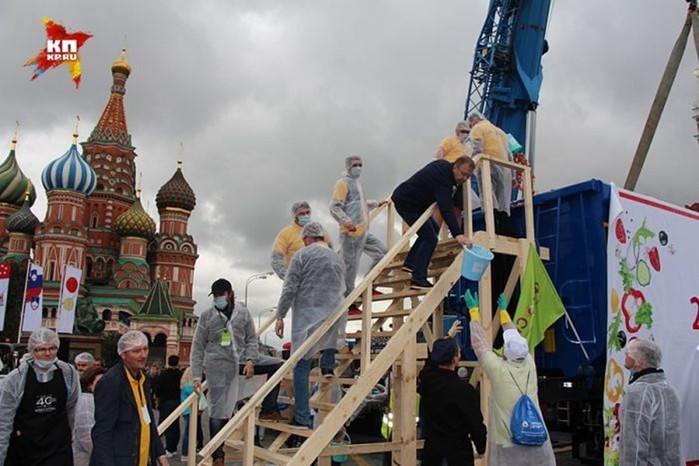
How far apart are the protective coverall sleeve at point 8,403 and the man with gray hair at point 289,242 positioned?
3165 millimetres

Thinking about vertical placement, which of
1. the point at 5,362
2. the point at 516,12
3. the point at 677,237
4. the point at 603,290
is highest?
the point at 516,12

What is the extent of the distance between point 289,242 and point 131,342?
10.1 feet

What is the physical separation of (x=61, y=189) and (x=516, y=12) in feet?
139

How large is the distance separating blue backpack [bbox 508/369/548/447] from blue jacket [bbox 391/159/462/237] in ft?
6.66

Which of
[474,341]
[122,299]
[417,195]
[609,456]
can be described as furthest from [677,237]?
[122,299]

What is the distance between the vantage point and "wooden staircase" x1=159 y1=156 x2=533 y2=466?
16.5 ft

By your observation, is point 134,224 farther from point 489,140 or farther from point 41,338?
point 41,338

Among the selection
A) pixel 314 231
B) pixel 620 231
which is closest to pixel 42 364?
pixel 314 231

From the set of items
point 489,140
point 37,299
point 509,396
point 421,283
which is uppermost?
point 489,140

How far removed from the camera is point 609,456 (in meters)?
6.44

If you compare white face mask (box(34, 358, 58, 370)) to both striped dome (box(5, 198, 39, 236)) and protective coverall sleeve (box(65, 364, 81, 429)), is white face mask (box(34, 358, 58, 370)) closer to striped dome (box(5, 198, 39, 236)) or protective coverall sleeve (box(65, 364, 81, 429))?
protective coverall sleeve (box(65, 364, 81, 429))

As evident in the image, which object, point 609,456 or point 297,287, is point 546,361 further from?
point 297,287

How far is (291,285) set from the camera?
19.0ft

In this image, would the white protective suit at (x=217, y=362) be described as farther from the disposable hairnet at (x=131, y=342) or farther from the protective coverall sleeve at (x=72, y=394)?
the disposable hairnet at (x=131, y=342)
